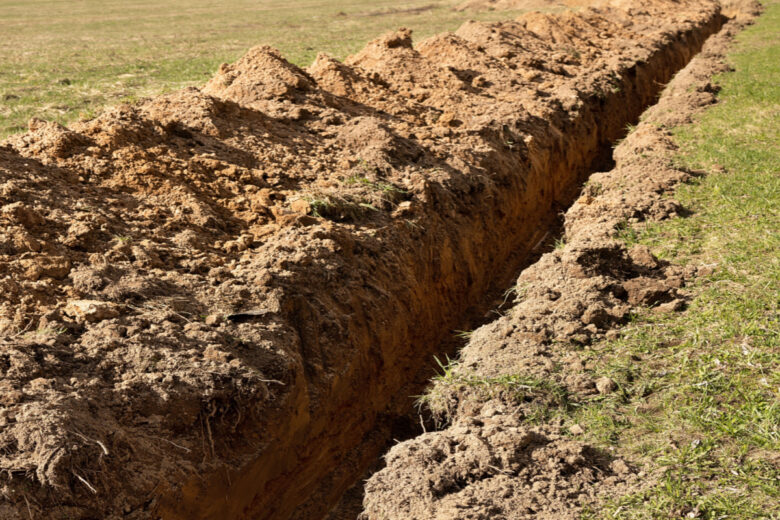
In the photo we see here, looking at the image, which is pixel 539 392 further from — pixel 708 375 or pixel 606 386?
pixel 708 375

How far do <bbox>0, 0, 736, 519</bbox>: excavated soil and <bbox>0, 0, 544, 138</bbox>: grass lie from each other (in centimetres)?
491

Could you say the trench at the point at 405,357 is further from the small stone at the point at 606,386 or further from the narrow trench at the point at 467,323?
the small stone at the point at 606,386

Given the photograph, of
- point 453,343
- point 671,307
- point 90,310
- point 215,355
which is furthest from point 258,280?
point 671,307

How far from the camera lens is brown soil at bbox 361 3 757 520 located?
148 inches

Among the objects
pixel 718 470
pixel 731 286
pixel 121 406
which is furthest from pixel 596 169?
pixel 121 406

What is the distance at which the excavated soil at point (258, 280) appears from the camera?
400 centimetres

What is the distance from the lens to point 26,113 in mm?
11414

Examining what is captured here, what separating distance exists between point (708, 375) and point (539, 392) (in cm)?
105

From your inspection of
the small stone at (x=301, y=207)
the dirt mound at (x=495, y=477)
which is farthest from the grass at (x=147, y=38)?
the dirt mound at (x=495, y=477)

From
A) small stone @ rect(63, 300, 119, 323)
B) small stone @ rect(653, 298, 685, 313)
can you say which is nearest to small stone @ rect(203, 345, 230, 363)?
small stone @ rect(63, 300, 119, 323)

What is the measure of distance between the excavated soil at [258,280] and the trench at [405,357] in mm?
22

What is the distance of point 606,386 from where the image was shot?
14.8ft

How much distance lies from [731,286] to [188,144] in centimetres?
508

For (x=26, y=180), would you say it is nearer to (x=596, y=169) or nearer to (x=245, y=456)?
(x=245, y=456)
